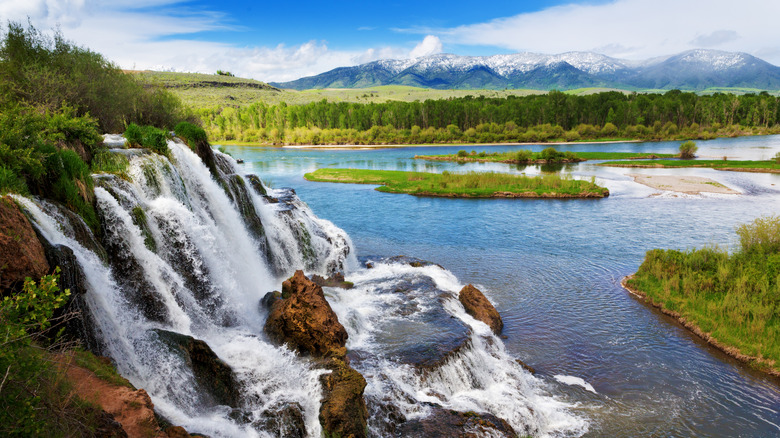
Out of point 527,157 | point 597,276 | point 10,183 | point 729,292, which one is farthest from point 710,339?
point 527,157

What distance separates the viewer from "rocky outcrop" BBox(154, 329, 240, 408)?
35.0 ft

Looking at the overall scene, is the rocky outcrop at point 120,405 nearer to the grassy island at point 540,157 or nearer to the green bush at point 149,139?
the green bush at point 149,139

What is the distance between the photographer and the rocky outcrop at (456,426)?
10.6 metres

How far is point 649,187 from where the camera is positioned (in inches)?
1970

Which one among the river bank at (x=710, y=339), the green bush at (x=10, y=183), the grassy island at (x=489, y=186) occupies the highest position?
the green bush at (x=10, y=183)

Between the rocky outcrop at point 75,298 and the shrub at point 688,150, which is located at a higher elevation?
the shrub at point 688,150

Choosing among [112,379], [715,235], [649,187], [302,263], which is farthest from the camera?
[649,187]

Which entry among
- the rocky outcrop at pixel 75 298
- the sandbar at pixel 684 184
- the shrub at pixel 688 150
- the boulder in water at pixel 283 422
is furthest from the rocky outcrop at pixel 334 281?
the shrub at pixel 688 150

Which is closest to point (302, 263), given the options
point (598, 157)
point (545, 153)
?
point (545, 153)

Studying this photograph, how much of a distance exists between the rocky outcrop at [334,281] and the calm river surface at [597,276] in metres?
5.98

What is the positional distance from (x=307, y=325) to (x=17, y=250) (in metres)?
7.24

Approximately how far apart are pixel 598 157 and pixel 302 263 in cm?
7255

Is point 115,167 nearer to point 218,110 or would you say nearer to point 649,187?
point 649,187

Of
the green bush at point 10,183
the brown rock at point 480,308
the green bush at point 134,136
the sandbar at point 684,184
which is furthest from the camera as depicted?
the sandbar at point 684,184
